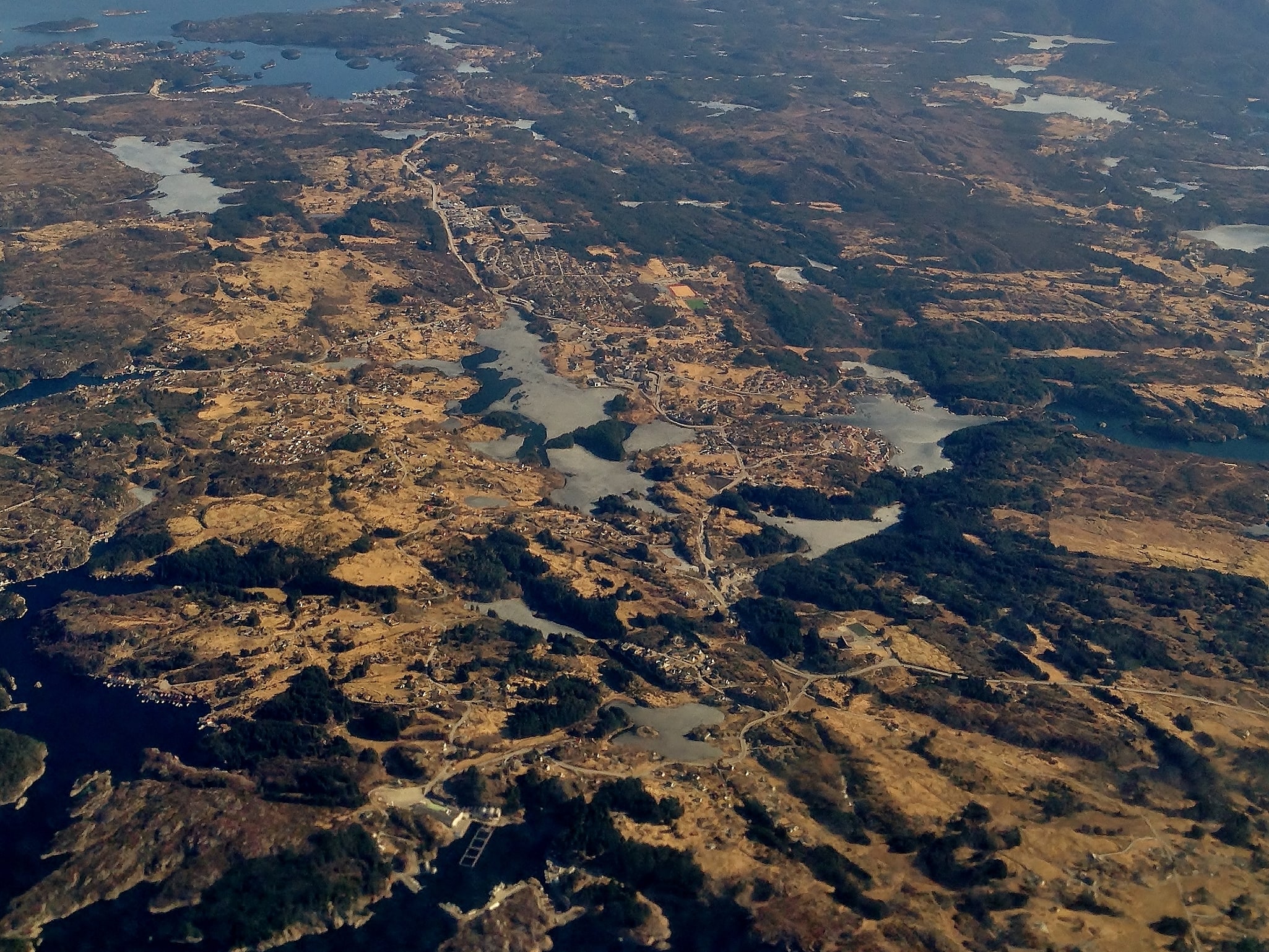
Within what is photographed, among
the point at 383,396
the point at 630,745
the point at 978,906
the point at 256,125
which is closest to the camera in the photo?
the point at 978,906

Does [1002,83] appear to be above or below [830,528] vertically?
above

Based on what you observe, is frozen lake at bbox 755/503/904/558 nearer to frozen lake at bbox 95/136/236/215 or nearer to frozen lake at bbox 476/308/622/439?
frozen lake at bbox 476/308/622/439

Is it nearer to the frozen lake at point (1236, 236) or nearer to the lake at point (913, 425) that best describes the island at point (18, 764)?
the lake at point (913, 425)

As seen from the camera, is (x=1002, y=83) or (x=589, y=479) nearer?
(x=589, y=479)

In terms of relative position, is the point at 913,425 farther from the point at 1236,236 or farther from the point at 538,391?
the point at 1236,236

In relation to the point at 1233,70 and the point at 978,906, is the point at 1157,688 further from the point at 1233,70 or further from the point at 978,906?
the point at 1233,70

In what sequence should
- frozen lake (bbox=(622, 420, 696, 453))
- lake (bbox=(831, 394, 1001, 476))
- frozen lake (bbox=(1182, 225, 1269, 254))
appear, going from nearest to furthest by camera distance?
frozen lake (bbox=(622, 420, 696, 453)), lake (bbox=(831, 394, 1001, 476)), frozen lake (bbox=(1182, 225, 1269, 254))

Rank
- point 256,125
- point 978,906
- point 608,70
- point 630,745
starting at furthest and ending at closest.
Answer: point 608,70
point 256,125
point 630,745
point 978,906

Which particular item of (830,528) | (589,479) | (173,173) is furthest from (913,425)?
(173,173)

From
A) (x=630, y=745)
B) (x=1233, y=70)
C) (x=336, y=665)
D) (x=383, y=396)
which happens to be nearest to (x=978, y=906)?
(x=630, y=745)

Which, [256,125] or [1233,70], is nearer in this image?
[256,125]

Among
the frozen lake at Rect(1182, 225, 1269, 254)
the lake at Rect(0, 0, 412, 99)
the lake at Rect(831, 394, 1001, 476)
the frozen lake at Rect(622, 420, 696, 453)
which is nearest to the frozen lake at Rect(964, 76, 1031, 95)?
the frozen lake at Rect(1182, 225, 1269, 254)
